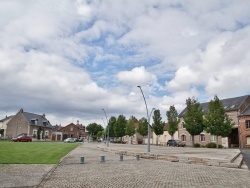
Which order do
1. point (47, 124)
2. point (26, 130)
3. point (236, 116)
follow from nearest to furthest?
1. point (236, 116)
2. point (26, 130)
3. point (47, 124)

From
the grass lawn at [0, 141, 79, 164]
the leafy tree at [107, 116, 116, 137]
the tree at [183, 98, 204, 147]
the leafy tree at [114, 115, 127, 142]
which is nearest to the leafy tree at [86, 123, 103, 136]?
the leafy tree at [107, 116, 116, 137]

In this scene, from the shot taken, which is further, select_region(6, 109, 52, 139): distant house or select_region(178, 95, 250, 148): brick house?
select_region(6, 109, 52, 139): distant house

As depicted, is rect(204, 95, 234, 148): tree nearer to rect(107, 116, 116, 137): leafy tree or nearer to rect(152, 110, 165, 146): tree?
rect(152, 110, 165, 146): tree

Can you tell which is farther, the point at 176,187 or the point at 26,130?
the point at 26,130

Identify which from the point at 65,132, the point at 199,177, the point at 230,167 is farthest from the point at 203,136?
the point at 65,132

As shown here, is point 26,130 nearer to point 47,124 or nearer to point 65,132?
point 47,124

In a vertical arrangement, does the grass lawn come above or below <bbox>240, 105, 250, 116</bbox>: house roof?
below

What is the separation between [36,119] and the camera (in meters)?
80.1

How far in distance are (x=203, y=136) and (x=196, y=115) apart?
11.4 m

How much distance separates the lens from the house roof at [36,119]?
77.3 metres

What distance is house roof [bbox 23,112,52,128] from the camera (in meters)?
77.3

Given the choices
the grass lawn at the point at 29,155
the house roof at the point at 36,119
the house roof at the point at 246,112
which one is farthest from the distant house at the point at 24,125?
the house roof at the point at 246,112

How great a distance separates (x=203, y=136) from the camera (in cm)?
5791

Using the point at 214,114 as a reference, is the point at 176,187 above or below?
below
